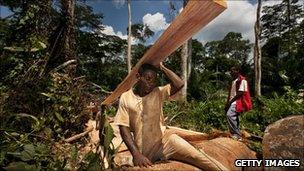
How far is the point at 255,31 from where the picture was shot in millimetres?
18797

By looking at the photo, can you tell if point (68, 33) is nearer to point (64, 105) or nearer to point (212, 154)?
point (64, 105)

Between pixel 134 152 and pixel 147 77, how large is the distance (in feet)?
2.15

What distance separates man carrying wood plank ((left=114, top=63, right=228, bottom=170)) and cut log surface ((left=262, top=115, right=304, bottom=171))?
50.2 inches

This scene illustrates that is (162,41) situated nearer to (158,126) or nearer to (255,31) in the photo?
(158,126)

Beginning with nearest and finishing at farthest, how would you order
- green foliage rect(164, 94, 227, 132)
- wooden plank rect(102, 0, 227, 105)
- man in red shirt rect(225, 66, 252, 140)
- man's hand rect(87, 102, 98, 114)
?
1. wooden plank rect(102, 0, 227, 105)
2. man in red shirt rect(225, 66, 252, 140)
3. man's hand rect(87, 102, 98, 114)
4. green foliage rect(164, 94, 227, 132)

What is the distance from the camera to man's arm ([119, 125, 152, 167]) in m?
3.64

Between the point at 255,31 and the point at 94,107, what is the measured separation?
41.8 ft

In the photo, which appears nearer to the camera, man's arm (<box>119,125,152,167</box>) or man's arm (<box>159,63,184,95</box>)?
man's arm (<box>119,125,152,167</box>)

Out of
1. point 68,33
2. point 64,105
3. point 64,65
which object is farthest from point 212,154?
point 68,33

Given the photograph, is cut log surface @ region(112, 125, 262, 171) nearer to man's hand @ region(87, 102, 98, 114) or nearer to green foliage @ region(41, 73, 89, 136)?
green foliage @ region(41, 73, 89, 136)

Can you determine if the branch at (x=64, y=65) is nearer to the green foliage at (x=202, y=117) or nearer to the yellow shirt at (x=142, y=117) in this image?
the green foliage at (x=202, y=117)

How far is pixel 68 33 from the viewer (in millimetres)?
7742

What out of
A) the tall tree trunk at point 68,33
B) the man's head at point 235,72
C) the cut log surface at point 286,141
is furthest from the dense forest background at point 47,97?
the man's head at point 235,72

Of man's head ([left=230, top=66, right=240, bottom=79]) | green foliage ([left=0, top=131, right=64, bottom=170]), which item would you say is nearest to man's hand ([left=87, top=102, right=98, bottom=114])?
man's head ([left=230, top=66, right=240, bottom=79])
